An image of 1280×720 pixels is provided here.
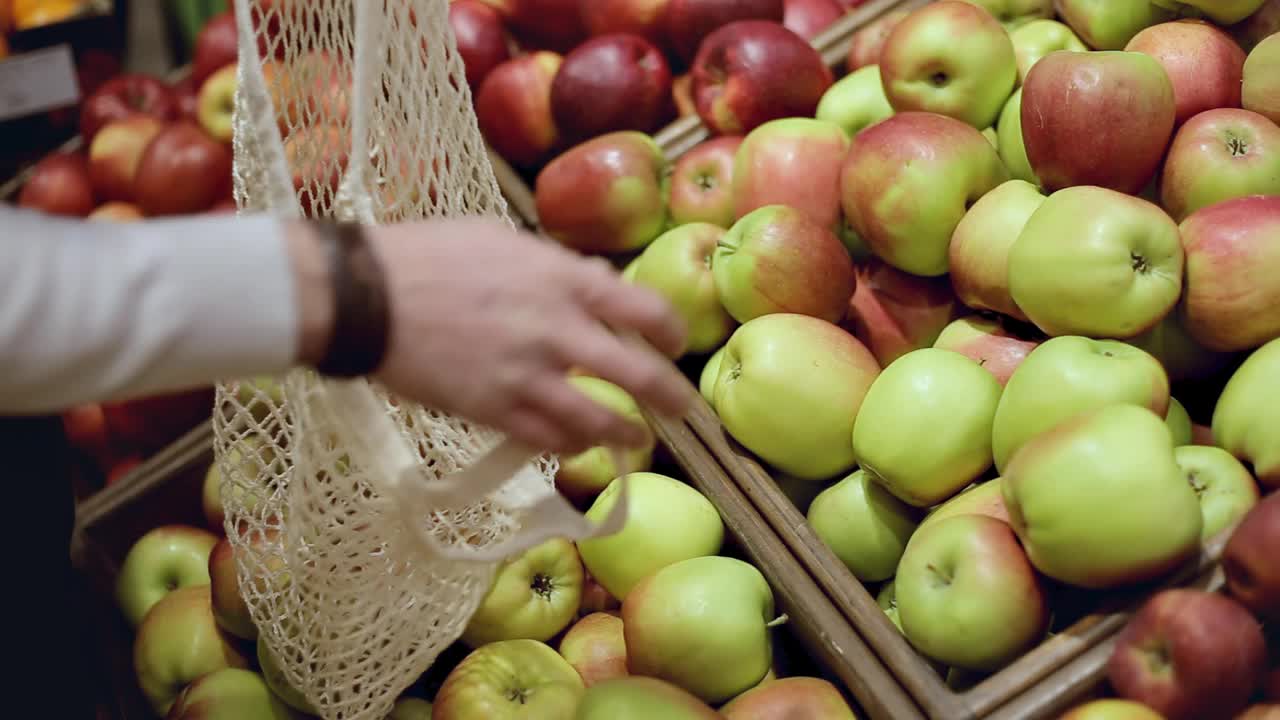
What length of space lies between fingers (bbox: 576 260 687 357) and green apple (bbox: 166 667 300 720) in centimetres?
82

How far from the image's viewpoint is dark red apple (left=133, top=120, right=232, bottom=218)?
1981 millimetres

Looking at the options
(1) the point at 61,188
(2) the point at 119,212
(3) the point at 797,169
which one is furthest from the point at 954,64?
(1) the point at 61,188

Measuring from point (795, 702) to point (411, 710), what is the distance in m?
0.46

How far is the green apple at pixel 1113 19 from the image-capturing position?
1.44 metres

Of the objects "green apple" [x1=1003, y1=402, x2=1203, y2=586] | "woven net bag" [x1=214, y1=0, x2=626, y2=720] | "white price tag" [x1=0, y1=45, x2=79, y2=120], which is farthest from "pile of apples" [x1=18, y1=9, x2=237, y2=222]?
"green apple" [x1=1003, y1=402, x2=1203, y2=586]

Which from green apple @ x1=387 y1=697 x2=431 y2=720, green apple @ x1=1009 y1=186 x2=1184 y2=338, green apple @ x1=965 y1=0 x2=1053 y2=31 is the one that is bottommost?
green apple @ x1=387 y1=697 x2=431 y2=720

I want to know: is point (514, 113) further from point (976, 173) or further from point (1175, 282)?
point (1175, 282)

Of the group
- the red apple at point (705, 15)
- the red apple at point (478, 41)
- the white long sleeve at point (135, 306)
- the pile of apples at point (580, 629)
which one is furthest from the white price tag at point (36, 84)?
the white long sleeve at point (135, 306)

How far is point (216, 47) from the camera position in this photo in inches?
88.4

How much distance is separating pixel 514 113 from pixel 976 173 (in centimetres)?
83

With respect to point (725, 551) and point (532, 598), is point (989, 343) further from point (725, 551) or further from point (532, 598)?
point (532, 598)

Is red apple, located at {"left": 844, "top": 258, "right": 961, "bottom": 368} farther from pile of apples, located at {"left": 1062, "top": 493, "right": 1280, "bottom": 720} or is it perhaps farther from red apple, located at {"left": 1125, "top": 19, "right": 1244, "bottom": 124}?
pile of apples, located at {"left": 1062, "top": 493, "right": 1280, "bottom": 720}

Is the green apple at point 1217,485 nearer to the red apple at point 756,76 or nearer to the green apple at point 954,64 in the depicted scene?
the green apple at point 954,64

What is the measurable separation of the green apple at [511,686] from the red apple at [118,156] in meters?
1.37
